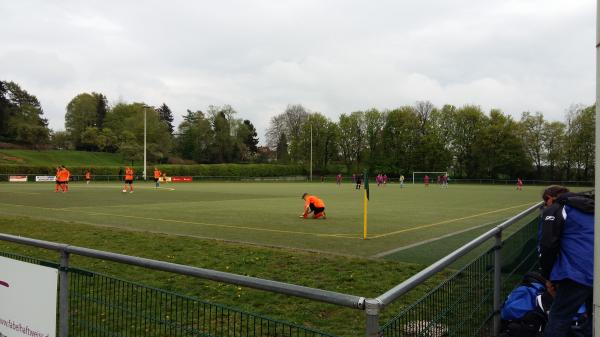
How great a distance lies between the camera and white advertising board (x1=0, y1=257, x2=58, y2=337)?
3.62 meters

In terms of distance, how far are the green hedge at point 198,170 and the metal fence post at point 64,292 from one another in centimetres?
6033

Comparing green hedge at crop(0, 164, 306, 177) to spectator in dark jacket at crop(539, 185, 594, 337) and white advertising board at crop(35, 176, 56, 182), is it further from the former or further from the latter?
spectator in dark jacket at crop(539, 185, 594, 337)

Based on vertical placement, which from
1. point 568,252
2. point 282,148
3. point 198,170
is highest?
point 282,148

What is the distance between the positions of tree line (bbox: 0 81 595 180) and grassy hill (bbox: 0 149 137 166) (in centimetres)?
377

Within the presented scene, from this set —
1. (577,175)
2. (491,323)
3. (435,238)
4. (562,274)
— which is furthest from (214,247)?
(577,175)

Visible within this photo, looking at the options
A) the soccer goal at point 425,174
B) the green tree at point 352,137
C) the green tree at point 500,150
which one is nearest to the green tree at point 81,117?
the green tree at point 352,137

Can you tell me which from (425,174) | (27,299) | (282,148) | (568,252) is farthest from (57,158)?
(568,252)

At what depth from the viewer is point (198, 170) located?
73.8 meters

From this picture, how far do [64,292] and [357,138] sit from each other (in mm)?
95315

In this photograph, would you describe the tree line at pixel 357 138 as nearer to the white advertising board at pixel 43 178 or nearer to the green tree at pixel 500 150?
the green tree at pixel 500 150

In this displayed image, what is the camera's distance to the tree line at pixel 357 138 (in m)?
81.4

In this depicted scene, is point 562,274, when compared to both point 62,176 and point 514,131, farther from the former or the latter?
point 514,131

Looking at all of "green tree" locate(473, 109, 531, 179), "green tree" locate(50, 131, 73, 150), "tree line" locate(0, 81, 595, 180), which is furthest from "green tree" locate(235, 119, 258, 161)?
"green tree" locate(473, 109, 531, 179)

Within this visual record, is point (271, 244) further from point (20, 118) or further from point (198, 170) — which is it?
point (20, 118)
